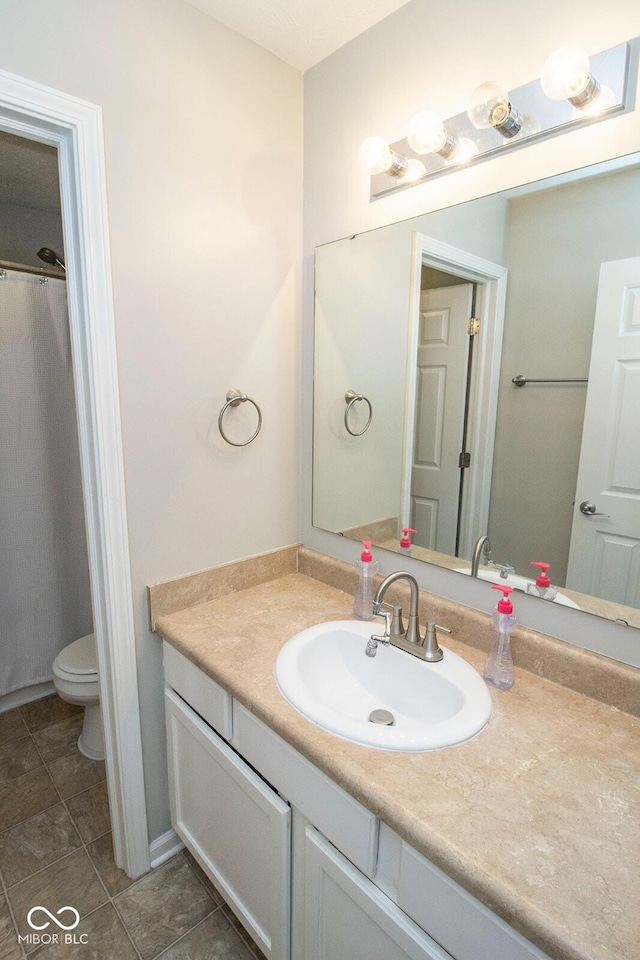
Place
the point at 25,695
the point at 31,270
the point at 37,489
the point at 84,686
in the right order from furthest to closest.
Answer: the point at 25,695, the point at 37,489, the point at 31,270, the point at 84,686

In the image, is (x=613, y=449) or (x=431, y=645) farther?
(x=431, y=645)

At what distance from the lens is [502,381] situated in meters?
1.14

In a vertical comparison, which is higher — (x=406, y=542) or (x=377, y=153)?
(x=377, y=153)

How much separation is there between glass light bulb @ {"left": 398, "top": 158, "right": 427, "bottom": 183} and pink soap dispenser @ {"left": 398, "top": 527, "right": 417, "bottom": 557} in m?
0.91

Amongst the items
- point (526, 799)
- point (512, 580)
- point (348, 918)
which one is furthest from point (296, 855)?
point (512, 580)

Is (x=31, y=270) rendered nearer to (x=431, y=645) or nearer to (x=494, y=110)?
(x=494, y=110)

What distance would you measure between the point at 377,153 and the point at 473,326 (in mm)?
487

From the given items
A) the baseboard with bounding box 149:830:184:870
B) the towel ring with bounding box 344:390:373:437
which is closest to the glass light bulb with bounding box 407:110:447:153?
the towel ring with bounding box 344:390:373:437

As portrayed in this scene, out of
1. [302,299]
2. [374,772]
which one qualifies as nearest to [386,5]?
[302,299]

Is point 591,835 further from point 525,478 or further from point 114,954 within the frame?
point 114,954

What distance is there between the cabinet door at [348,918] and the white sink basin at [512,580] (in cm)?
64

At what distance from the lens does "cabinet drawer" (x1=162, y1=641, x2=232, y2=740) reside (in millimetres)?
1125

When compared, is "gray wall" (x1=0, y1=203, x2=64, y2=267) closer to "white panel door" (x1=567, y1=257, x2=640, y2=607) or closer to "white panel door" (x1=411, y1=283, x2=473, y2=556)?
"white panel door" (x1=411, y1=283, x2=473, y2=556)

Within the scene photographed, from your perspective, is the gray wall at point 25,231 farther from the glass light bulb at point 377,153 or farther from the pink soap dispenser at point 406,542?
the pink soap dispenser at point 406,542
